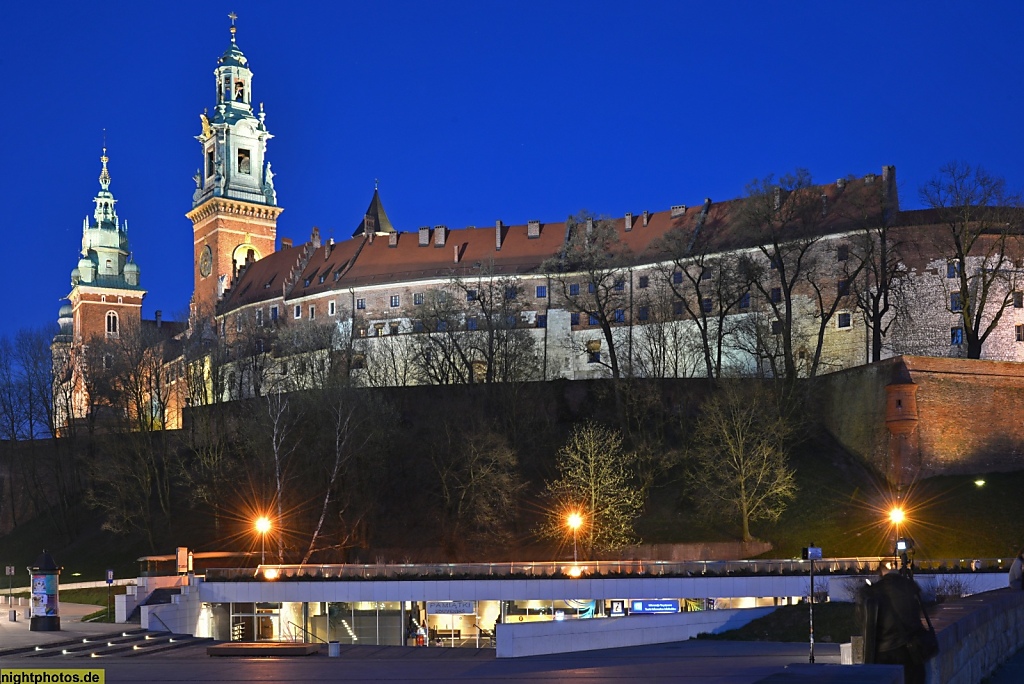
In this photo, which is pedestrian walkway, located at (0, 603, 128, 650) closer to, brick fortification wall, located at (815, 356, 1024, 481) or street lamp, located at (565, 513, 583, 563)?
street lamp, located at (565, 513, 583, 563)

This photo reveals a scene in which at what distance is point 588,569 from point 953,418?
2469cm

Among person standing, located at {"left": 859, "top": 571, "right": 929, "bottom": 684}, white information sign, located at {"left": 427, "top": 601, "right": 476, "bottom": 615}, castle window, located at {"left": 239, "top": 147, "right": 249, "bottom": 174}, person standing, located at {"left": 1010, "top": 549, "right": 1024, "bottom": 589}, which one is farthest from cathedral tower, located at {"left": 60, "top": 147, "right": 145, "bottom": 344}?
person standing, located at {"left": 859, "top": 571, "right": 929, "bottom": 684}

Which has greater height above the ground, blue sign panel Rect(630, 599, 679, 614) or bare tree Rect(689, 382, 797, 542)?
bare tree Rect(689, 382, 797, 542)

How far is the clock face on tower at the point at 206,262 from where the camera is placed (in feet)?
395

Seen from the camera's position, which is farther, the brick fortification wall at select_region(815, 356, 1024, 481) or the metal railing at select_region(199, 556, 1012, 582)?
the brick fortification wall at select_region(815, 356, 1024, 481)

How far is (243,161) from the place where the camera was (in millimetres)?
122250

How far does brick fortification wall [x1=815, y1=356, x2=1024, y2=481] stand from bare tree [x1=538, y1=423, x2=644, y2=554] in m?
13.4

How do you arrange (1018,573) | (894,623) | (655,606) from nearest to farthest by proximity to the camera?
(894,623) → (1018,573) → (655,606)

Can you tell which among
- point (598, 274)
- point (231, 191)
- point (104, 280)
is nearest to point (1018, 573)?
point (598, 274)

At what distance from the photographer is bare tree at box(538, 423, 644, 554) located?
2288 inches

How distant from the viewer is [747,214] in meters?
70.5

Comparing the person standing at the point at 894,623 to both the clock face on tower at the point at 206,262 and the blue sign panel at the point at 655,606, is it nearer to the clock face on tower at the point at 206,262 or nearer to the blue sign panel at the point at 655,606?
the blue sign panel at the point at 655,606

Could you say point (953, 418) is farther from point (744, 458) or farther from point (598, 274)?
point (598, 274)

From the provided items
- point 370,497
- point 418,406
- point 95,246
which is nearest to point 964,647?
point 370,497
